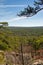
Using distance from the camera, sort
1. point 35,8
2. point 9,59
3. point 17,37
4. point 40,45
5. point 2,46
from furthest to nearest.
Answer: point 17,37 < point 40,45 < point 2,46 < point 9,59 < point 35,8

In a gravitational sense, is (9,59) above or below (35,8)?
below

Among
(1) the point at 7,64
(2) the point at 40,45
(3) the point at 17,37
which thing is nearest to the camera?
(1) the point at 7,64

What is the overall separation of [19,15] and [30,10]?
0.49m

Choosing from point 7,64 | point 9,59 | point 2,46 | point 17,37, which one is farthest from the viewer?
point 17,37

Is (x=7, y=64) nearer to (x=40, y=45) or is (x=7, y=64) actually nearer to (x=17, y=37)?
(x=40, y=45)

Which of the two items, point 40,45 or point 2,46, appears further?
point 40,45

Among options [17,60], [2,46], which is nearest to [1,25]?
[2,46]

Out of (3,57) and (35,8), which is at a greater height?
(35,8)

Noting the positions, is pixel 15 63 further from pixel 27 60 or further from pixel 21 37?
pixel 21 37

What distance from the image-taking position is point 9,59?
18219 millimetres

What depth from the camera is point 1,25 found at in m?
41.9

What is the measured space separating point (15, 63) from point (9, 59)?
28.5 inches

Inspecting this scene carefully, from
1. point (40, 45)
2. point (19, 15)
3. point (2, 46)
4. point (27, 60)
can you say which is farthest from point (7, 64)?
point (40, 45)

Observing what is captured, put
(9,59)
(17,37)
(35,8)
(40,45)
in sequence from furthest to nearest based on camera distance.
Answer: (17,37)
(40,45)
(9,59)
(35,8)
